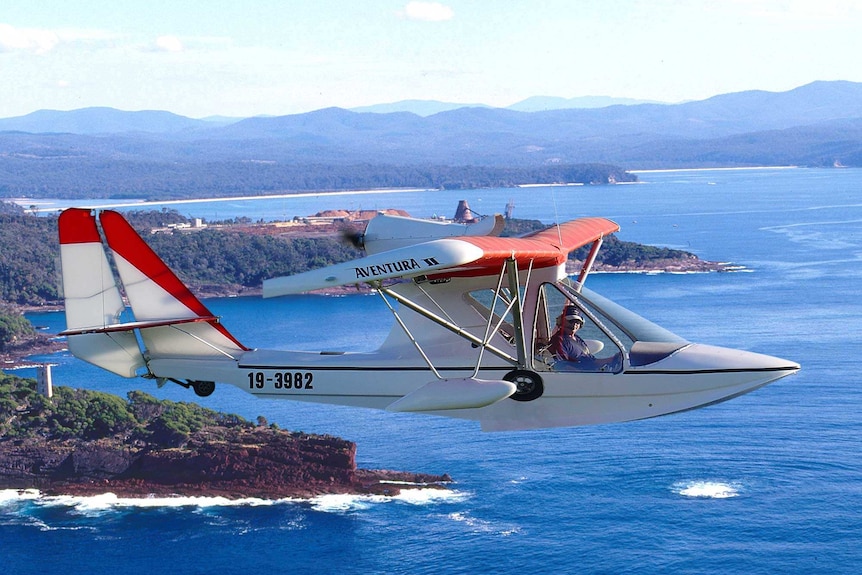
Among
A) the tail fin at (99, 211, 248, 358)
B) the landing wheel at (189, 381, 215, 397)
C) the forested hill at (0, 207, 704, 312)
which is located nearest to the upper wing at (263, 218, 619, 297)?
the tail fin at (99, 211, 248, 358)

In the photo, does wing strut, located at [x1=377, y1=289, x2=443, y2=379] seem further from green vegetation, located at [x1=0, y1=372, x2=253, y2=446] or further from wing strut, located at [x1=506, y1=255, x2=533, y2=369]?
green vegetation, located at [x1=0, y1=372, x2=253, y2=446]

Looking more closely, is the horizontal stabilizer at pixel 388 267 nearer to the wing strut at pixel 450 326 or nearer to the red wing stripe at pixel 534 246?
the red wing stripe at pixel 534 246

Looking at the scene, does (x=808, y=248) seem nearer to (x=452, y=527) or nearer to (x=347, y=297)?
(x=347, y=297)

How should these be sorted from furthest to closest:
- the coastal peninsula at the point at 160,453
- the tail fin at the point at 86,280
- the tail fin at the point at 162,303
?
the coastal peninsula at the point at 160,453
the tail fin at the point at 162,303
the tail fin at the point at 86,280

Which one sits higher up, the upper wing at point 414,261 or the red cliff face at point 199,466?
the upper wing at point 414,261

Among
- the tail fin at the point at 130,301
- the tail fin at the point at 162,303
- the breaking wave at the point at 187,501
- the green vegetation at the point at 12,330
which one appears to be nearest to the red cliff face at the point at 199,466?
the breaking wave at the point at 187,501

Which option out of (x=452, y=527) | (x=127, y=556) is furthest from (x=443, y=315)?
(x=127, y=556)

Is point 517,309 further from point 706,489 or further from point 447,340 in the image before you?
point 706,489
